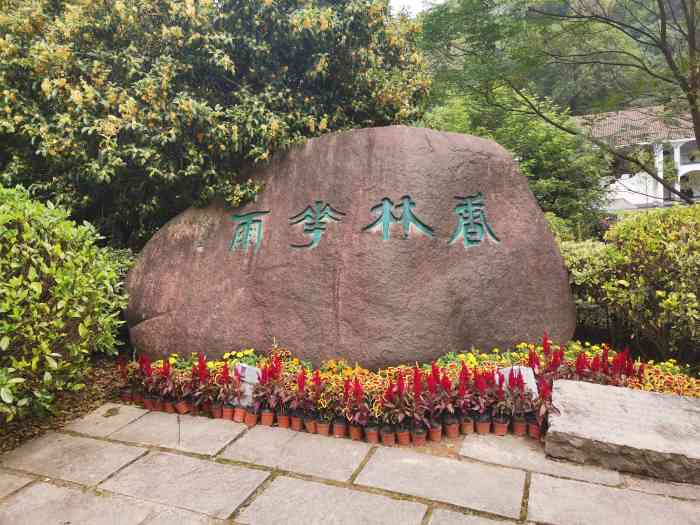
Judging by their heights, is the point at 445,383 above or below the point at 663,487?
above

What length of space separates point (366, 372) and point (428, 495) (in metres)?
1.22

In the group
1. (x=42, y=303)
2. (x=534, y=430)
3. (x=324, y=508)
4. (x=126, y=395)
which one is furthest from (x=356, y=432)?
(x=42, y=303)

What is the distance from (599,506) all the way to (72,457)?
3.15 metres

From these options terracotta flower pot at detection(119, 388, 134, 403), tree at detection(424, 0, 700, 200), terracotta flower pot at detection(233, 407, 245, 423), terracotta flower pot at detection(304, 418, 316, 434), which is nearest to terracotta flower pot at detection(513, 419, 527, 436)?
terracotta flower pot at detection(304, 418, 316, 434)

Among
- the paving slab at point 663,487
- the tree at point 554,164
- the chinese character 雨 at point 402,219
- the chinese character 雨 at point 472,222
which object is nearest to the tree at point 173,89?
the chinese character 雨 at point 402,219

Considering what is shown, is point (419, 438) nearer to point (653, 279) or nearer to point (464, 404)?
point (464, 404)

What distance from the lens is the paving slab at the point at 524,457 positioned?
119 inches

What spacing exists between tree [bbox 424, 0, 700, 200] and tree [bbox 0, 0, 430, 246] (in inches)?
77.2

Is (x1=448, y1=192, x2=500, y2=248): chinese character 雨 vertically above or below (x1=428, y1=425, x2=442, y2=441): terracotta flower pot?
above

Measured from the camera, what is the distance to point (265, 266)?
448cm

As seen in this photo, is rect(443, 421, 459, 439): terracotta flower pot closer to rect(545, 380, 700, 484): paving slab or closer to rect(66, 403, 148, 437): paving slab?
rect(545, 380, 700, 484): paving slab

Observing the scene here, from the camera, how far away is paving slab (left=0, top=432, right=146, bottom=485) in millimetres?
3098

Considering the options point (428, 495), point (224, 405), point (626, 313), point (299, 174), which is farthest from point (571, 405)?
point (299, 174)

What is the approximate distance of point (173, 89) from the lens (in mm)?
4941
